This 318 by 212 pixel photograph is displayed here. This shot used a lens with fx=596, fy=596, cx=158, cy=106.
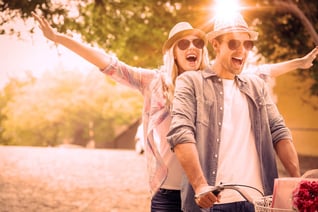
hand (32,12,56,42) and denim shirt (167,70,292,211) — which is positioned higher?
hand (32,12,56,42)

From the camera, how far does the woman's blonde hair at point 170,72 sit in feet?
13.0

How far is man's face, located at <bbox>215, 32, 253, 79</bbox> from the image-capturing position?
9.86ft

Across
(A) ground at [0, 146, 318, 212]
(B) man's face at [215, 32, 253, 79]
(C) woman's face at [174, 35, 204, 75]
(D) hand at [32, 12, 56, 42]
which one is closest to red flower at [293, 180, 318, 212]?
(B) man's face at [215, 32, 253, 79]

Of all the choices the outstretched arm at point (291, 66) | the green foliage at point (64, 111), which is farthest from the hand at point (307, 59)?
the green foliage at point (64, 111)

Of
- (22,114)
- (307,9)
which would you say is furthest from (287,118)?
(22,114)

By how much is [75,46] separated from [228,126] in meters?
1.65

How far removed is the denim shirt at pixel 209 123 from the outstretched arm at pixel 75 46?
1.29 metres

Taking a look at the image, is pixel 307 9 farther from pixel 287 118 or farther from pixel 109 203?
pixel 287 118

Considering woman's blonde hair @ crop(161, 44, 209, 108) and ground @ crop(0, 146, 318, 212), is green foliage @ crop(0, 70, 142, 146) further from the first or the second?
woman's blonde hair @ crop(161, 44, 209, 108)

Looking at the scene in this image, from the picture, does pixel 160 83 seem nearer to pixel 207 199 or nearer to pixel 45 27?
pixel 45 27

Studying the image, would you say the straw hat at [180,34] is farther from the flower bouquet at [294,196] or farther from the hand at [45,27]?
the flower bouquet at [294,196]

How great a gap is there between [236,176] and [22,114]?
71.2 meters

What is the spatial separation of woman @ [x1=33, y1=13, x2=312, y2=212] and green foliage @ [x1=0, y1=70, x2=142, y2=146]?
63867 mm

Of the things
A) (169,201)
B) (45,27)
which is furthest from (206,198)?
(45,27)
